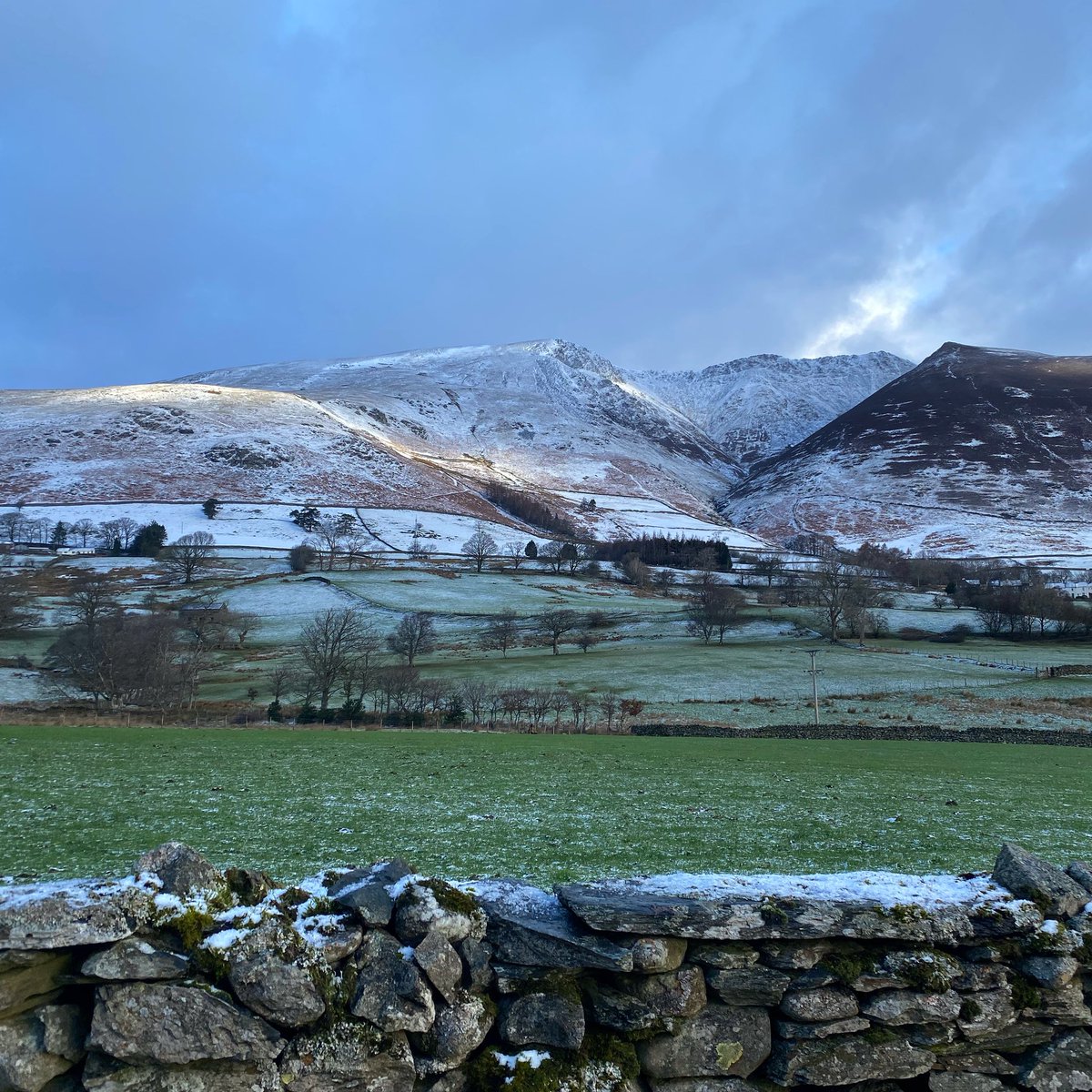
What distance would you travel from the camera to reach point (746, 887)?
662 cm

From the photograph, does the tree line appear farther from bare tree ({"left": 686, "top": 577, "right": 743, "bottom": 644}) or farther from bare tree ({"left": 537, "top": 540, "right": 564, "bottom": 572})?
bare tree ({"left": 537, "top": 540, "right": 564, "bottom": 572})

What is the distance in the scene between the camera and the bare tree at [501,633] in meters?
82.2

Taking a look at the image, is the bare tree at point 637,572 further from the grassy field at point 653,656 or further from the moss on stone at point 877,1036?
the moss on stone at point 877,1036

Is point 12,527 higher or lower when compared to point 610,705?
higher

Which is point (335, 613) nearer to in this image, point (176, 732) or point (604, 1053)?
point (176, 732)

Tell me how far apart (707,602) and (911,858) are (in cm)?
8033

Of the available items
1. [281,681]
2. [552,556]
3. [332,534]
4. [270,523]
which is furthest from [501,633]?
[270,523]

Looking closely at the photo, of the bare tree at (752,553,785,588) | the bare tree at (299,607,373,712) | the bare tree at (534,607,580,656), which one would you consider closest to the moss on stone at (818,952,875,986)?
the bare tree at (299,607,373,712)

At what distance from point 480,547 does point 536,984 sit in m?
145

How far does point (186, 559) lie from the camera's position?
119 m

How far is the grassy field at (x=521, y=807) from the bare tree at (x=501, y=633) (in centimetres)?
5173

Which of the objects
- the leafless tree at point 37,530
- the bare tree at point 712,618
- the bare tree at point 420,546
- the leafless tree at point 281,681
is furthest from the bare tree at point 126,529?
the bare tree at point 712,618

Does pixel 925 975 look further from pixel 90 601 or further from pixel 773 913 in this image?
pixel 90 601

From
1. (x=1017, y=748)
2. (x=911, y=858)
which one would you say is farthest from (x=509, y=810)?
(x=1017, y=748)
